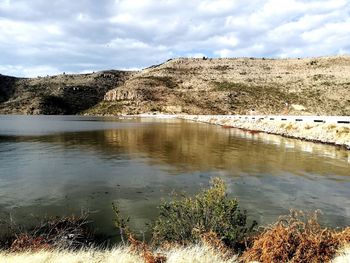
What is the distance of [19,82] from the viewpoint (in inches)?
6683

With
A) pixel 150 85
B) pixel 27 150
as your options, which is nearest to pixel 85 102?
pixel 150 85

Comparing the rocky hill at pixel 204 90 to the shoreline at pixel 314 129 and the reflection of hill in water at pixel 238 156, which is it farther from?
the reflection of hill in water at pixel 238 156

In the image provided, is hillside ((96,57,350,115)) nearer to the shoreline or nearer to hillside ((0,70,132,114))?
hillside ((0,70,132,114))

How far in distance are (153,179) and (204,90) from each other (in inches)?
4471

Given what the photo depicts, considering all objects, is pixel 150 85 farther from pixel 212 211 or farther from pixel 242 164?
pixel 212 211

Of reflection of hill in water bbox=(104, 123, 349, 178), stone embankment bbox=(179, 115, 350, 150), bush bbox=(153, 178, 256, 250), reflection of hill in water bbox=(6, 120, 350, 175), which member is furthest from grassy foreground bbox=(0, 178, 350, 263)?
stone embankment bbox=(179, 115, 350, 150)

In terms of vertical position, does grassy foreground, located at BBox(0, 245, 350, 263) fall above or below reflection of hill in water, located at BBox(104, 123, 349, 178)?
above

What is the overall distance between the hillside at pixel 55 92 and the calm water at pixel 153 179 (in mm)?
120022

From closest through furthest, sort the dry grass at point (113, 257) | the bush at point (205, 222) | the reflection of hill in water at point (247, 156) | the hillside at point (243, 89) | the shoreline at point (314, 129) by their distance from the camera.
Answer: the dry grass at point (113, 257)
the bush at point (205, 222)
the reflection of hill in water at point (247, 156)
the shoreline at point (314, 129)
the hillside at point (243, 89)

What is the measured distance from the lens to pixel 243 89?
126m

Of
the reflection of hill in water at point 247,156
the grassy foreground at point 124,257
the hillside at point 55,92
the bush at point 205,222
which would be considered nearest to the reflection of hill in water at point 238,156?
the reflection of hill in water at point 247,156

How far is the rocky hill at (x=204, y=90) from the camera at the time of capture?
4412 inches

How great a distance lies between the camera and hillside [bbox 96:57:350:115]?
10975 cm

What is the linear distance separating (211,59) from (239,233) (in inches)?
6844
